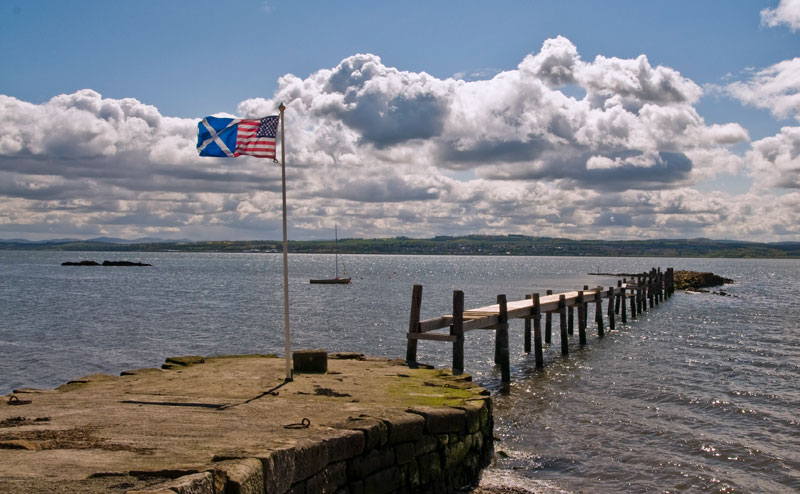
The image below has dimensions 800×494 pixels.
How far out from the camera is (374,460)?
8.78m

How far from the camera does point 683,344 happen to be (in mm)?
29875

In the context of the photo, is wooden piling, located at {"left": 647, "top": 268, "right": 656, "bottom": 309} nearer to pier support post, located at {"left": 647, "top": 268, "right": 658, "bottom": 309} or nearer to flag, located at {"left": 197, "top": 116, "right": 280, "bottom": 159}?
pier support post, located at {"left": 647, "top": 268, "right": 658, "bottom": 309}

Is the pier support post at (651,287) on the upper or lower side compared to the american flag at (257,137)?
lower

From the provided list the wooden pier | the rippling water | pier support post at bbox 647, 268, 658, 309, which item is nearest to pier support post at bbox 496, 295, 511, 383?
the wooden pier

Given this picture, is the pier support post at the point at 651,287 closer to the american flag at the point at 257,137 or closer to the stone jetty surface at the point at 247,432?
the stone jetty surface at the point at 247,432

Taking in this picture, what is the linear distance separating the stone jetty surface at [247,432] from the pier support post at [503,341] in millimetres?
5568

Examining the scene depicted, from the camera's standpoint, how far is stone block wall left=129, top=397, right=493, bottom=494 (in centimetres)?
623

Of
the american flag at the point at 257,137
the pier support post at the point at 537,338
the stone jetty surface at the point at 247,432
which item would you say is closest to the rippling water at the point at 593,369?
the pier support post at the point at 537,338

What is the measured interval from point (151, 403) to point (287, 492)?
4294 millimetres

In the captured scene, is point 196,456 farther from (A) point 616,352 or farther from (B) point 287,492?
(A) point 616,352

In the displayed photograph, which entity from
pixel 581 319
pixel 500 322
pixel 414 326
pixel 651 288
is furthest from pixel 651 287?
pixel 414 326

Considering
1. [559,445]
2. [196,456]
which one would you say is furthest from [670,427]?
[196,456]

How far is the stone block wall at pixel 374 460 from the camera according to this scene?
623 cm

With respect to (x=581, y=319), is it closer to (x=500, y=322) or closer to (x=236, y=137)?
(x=500, y=322)
